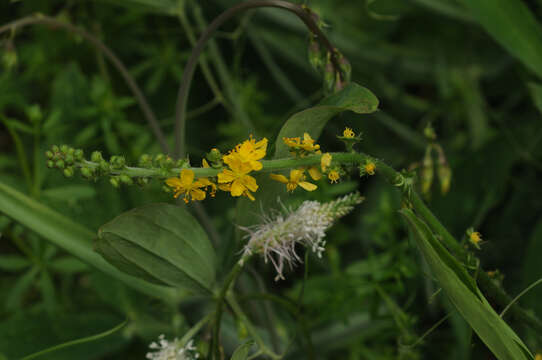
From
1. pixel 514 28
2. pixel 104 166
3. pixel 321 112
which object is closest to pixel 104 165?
pixel 104 166

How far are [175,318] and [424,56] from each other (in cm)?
81

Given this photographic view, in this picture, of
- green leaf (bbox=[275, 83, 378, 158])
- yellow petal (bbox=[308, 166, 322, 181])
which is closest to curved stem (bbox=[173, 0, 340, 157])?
green leaf (bbox=[275, 83, 378, 158])

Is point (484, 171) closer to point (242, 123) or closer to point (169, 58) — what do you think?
point (242, 123)

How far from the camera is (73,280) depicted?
1.08 meters

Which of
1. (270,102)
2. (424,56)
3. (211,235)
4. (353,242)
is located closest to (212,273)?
(211,235)

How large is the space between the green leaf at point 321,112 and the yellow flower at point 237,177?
0.06 m

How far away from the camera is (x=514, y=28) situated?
775 millimetres

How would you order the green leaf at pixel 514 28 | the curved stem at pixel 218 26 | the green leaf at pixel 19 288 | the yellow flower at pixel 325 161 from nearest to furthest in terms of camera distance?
1. the yellow flower at pixel 325 161
2. the curved stem at pixel 218 26
3. the green leaf at pixel 514 28
4. the green leaf at pixel 19 288

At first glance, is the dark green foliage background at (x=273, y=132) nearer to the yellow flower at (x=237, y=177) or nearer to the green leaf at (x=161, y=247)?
the green leaf at (x=161, y=247)

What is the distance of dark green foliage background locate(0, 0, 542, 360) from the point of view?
83 cm

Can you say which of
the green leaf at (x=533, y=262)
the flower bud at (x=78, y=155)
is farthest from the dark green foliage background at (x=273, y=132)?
the flower bud at (x=78, y=155)

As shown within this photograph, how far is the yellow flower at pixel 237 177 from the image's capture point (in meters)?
0.46

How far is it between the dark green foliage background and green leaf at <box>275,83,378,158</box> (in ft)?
0.58

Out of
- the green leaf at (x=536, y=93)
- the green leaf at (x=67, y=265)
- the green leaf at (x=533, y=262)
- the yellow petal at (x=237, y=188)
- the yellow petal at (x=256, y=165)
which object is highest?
the yellow petal at (x=256, y=165)
